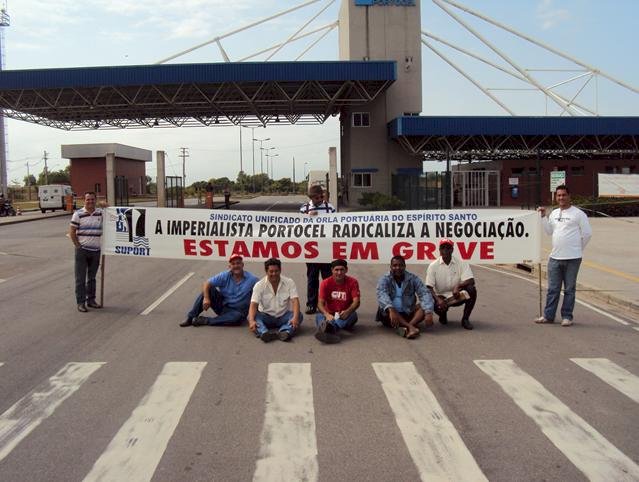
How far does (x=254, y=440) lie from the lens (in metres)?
4.78

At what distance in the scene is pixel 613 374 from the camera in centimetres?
657

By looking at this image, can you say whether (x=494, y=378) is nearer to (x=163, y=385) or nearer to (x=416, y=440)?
(x=416, y=440)

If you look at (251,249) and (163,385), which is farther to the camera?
(251,249)

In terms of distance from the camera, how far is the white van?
48.8 metres

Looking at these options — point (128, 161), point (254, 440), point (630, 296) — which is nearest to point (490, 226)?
point (630, 296)

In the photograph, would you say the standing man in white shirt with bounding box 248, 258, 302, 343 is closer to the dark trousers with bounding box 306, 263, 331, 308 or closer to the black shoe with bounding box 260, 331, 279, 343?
the black shoe with bounding box 260, 331, 279, 343

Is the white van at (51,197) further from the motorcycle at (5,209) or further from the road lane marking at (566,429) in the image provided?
the road lane marking at (566,429)

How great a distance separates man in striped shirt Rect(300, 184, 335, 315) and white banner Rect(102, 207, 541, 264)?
13 cm

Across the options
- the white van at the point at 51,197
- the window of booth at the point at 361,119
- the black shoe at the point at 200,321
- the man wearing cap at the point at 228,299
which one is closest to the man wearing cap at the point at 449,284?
the man wearing cap at the point at 228,299

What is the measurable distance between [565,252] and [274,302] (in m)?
4.16

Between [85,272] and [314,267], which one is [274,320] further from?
[85,272]

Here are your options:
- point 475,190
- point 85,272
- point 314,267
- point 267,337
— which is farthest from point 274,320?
point 475,190

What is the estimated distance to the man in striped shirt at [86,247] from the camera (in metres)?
10.1

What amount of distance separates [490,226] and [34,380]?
264 inches
